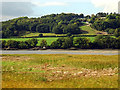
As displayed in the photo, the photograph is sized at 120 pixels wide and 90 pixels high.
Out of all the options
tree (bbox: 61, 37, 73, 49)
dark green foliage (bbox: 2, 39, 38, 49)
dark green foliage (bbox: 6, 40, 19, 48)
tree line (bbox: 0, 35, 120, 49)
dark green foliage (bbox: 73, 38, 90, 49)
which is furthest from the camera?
dark green foliage (bbox: 6, 40, 19, 48)

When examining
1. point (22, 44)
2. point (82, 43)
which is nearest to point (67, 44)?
point (82, 43)

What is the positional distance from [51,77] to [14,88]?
6.98 metres

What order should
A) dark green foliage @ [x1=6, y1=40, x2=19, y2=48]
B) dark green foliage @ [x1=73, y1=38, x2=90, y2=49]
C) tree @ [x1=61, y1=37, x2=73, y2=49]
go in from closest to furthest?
dark green foliage @ [x1=73, y1=38, x2=90, y2=49], tree @ [x1=61, y1=37, x2=73, y2=49], dark green foliage @ [x1=6, y1=40, x2=19, y2=48]

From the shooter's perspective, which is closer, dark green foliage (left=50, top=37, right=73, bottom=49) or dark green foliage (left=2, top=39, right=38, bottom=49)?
dark green foliage (left=50, top=37, right=73, bottom=49)

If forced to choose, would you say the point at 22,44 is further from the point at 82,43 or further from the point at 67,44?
the point at 82,43

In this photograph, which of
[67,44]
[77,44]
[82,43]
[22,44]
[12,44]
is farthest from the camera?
[12,44]

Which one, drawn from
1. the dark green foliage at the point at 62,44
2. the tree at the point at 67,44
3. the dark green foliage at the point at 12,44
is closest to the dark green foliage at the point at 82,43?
the tree at the point at 67,44

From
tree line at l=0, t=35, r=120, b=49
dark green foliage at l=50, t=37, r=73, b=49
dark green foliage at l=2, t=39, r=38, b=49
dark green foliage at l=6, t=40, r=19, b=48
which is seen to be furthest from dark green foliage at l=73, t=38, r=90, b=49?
dark green foliage at l=6, t=40, r=19, b=48

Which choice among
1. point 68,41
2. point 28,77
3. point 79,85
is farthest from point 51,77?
point 68,41

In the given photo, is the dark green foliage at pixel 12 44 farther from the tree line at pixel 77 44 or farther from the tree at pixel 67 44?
the tree at pixel 67 44

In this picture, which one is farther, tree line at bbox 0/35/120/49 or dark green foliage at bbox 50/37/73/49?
dark green foliage at bbox 50/37/73/49

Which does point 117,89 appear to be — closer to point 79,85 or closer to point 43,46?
point 79,85

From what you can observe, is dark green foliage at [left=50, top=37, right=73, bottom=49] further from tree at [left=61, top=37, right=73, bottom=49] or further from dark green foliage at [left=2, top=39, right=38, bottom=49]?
dark green foliage at [left=2, top=39, right=38, bottom=49]

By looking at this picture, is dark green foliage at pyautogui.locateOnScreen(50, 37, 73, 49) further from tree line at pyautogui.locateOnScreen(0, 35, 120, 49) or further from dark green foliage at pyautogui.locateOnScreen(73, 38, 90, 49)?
dark green foliage at pyautogui.locateOnScreen(73, 38, 90, 49)
